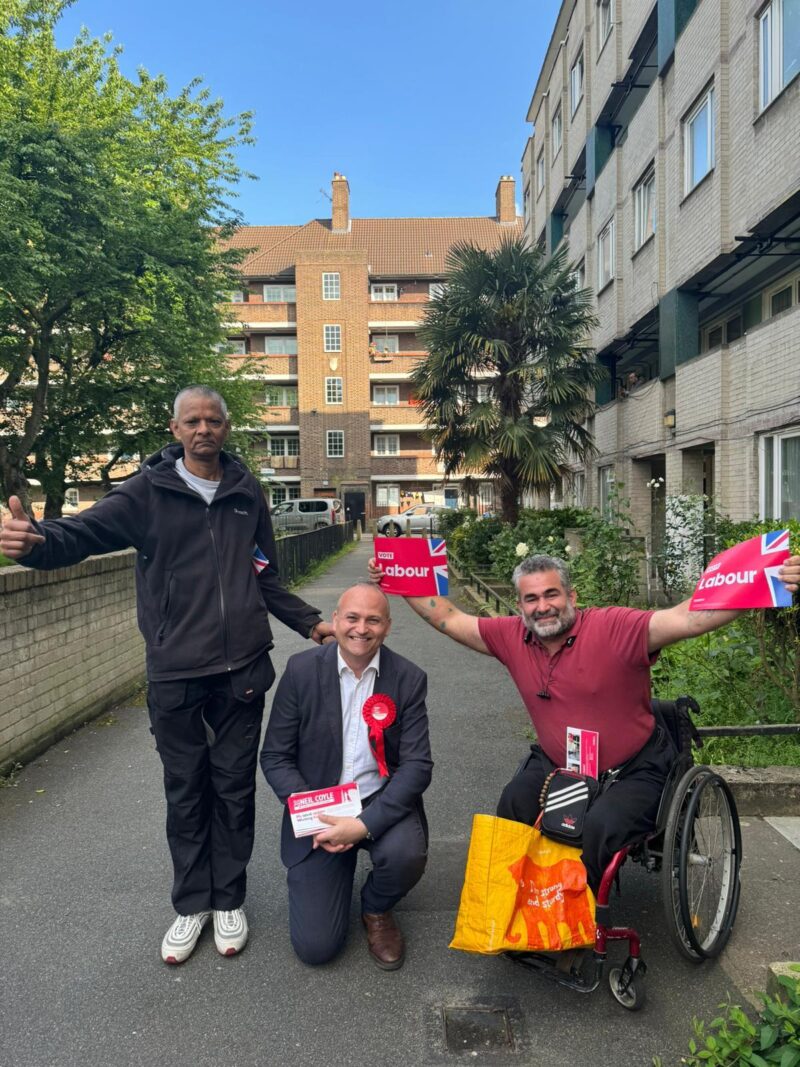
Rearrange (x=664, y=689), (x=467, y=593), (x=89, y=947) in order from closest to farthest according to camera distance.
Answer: (x=89, y=947) < (x=664, y=689) < (x=467, y=593)

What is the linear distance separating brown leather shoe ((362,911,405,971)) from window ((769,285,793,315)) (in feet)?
39.9

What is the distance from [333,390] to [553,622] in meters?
46.1

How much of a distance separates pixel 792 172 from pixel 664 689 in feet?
24.3

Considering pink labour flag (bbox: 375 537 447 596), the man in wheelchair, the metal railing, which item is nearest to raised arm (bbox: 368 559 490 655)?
pink labour flag (bbox: 375 537 447 596)

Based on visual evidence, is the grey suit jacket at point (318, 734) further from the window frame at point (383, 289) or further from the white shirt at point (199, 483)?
the window frame at point (383, 289)

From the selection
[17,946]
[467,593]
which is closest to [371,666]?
[17,946]

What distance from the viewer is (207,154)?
23969 millimetres

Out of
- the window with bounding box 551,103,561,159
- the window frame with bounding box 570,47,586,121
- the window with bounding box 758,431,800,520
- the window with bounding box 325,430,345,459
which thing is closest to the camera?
the window with bounding box 758,431,800,520

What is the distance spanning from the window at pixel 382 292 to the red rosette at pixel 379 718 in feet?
169

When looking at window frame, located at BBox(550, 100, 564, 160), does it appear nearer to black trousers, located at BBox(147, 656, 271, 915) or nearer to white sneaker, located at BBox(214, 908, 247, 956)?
black trousers, located at BBox(147, 656, 271, 915)

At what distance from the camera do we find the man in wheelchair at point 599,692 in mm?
2719

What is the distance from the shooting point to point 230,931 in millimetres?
3053

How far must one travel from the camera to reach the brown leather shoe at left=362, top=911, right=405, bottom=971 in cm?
289

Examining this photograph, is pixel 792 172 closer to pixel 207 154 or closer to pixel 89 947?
pixel 89 947
